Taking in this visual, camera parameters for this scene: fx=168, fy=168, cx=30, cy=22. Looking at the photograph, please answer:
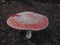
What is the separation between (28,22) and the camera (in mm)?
3414

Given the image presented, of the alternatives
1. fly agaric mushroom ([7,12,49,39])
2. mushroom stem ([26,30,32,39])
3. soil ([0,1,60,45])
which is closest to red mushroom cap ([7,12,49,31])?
fly agaric mushroom ([7,12,49,39])

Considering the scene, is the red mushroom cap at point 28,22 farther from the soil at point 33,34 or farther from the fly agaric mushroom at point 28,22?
the soil at point 33,34

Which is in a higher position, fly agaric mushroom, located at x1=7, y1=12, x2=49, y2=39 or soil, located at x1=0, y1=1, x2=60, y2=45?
fly agaric mushroom, located at x1=7, y1=12, x2=49, y2=39

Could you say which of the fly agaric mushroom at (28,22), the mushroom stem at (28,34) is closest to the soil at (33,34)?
the mushroom stem at (28,34)

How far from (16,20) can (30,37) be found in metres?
0.53

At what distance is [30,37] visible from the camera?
12.2ft

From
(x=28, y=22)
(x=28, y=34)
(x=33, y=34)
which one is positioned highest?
(x=28, y=22)

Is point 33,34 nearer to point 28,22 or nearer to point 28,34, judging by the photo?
point 28,34

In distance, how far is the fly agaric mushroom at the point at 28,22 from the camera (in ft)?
10.7

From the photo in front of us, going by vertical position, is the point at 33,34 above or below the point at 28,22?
below

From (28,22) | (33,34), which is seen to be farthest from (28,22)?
(33,34)

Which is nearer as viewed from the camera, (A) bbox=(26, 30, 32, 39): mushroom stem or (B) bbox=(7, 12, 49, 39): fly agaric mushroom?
(B) bbox=(7, 12, 49, 39): fly agaric mushroom

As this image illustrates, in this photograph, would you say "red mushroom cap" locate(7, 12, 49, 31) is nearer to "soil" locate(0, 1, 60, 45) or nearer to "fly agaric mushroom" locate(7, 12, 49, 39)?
"fly agaric mushroom" locate(7, 12, 49, 39)

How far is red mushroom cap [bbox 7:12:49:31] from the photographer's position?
3262 mm
